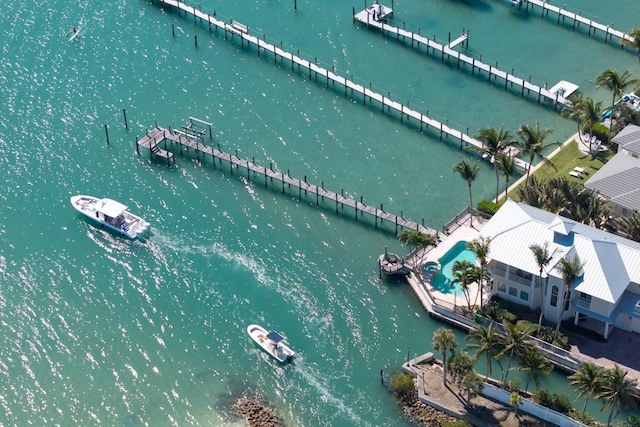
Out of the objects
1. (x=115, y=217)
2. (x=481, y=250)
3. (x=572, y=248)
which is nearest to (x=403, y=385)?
(x=481, y=250)

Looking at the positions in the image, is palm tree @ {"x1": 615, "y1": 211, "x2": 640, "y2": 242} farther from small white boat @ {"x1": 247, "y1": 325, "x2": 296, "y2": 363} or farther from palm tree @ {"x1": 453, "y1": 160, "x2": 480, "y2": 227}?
small white boat @ {"x1": 247, "y1": 325, "x2": 296, "y2": 363}

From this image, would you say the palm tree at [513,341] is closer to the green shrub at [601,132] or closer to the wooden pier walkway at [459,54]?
the green shrub at [601,132]

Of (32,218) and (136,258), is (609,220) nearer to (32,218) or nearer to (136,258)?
(136,258)

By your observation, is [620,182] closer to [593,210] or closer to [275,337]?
[593,210]

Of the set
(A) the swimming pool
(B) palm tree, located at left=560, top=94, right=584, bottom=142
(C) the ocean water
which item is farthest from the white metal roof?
(B) palm tree, located at left=560, top=94, right=584, bottom=142

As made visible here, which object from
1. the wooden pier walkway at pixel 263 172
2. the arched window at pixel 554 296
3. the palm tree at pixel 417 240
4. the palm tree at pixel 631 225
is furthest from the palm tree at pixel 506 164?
the arched window at pixel 554 296

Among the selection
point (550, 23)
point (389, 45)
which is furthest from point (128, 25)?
point (550, 23)

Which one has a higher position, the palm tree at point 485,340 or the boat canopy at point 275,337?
the palm tree at point 485,340
